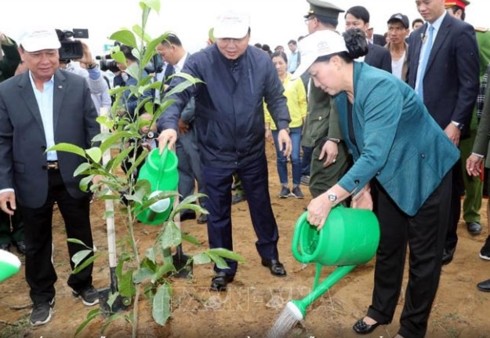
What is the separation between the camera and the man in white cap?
10.1 feet

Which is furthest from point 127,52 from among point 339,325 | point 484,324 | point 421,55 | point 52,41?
point 484,324

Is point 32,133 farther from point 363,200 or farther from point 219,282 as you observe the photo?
point 363,200

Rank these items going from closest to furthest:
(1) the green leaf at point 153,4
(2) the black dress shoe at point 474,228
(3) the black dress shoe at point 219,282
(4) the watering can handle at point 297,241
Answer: (1) the green leaf at point 153,4 → (4) the watering can handle at point 297,241 → (3) the black dress shoe at point 219,282 → (2) the black dress shoe at point 474,228

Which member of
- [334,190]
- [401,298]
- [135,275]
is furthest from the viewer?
[401,298]

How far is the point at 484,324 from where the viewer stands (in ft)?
9.34

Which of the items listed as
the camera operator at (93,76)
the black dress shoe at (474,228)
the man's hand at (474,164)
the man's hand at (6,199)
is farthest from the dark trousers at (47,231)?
the black dress shoe at (474,228)

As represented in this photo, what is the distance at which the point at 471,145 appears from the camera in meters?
3.72

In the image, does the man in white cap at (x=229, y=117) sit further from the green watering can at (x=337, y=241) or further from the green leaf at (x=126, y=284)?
the green leaf at (x=126, y=284)

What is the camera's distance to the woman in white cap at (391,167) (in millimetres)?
2062

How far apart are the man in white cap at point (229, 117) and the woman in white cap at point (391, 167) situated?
2.73ft

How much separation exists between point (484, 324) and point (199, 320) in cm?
171

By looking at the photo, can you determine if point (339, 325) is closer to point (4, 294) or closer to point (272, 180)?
point (4, 294)

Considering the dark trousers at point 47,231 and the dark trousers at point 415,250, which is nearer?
the dark trousers at point 415,250

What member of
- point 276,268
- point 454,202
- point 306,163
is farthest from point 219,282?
point 306,163
